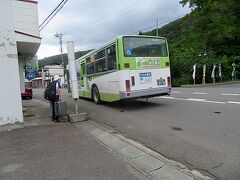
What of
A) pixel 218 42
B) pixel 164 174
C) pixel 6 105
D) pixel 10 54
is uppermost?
pixel 218 42

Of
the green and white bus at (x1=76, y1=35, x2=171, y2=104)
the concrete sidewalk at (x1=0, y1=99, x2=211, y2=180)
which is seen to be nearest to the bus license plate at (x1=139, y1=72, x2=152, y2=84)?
the green and white bus at (x1=76, y1=35, x2=171, y2=104)

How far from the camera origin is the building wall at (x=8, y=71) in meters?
9.83

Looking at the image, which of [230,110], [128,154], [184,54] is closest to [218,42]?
[184,54]

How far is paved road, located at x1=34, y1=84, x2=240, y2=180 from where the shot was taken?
5.77 meters

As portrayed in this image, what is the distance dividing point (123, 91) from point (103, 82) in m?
2.54

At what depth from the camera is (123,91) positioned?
42.0ft

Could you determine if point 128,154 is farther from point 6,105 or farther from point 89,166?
point 6,105

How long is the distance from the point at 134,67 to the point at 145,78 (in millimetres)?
680

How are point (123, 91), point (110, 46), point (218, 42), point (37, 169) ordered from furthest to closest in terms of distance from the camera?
point (218, 42)
point (110, 46)
point (123, 91)
point (37, 169)

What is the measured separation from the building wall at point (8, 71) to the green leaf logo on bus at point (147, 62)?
5052 mm

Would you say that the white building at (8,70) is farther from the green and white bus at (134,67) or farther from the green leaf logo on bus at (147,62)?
the green leaf logo on bus at (147,62)

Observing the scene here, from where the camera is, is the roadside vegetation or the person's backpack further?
the roadside vegetation

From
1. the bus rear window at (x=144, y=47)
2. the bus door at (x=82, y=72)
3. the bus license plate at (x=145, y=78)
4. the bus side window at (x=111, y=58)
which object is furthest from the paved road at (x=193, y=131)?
the bus door at (x=82, y=72)

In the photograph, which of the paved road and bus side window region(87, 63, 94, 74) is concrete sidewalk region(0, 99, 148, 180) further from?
bus side window region(87, 63, 94, 74)
